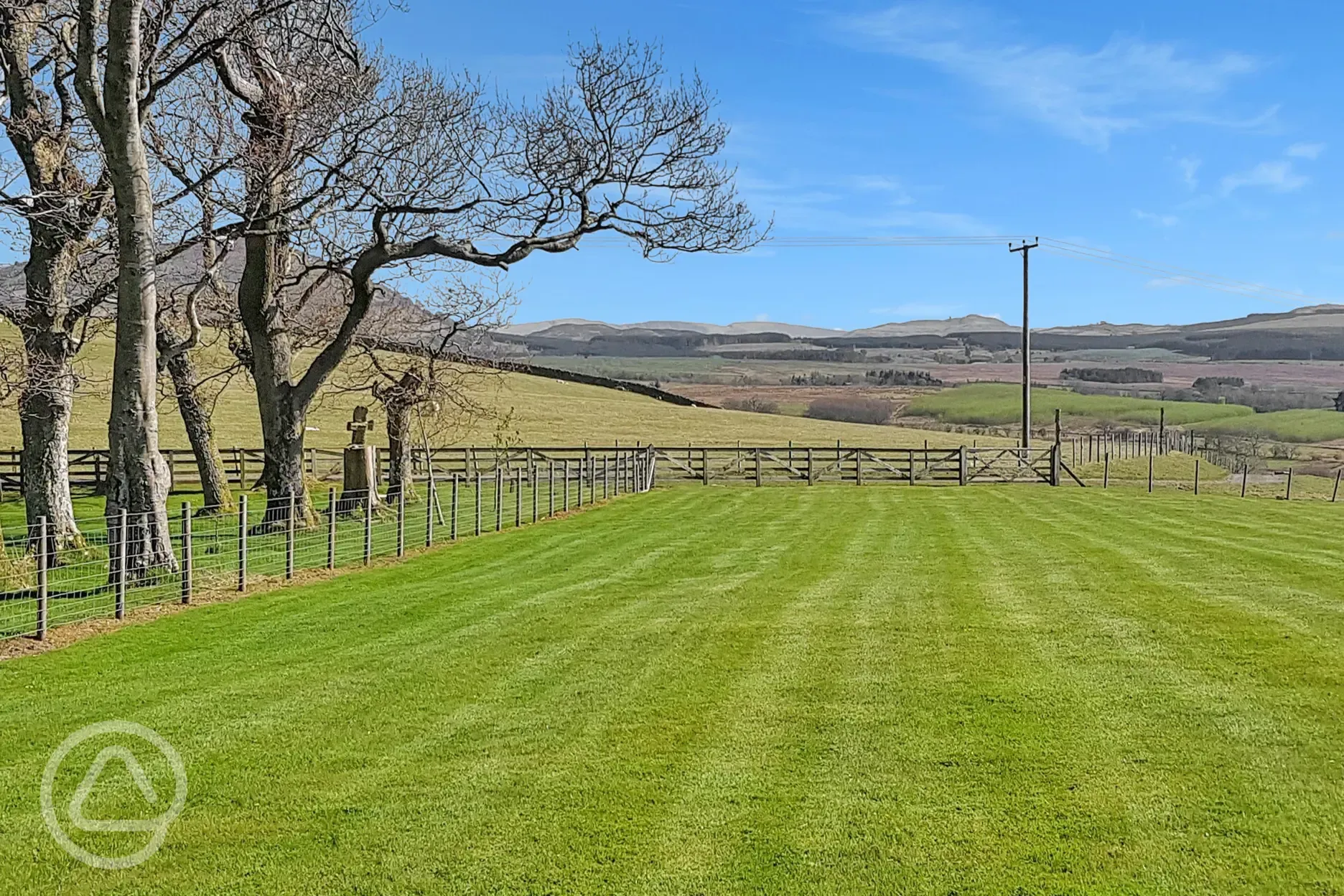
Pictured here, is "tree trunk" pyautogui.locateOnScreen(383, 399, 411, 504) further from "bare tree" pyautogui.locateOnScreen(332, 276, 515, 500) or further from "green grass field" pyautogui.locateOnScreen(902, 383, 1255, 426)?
"green grass field" pyautogui.locateOnScreen(902, 383, 1255, 426)

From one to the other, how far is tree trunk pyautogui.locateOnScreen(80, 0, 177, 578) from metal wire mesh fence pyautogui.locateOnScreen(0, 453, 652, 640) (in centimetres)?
18

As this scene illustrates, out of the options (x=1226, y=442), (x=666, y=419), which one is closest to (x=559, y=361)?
(x=666, y=419)

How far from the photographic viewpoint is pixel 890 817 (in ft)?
18.6

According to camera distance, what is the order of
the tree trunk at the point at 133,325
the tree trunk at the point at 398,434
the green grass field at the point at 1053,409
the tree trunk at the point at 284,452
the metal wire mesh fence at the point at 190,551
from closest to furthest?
the metal wire mesh fence at the point at 190,551 → the tree trunk at the point at 133,325 → the tree trunk at the point at 284,452 → the tree trunk at the point at 398,434 → the green grass field at the point at 1053,409

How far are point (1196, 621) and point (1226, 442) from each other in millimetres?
57952

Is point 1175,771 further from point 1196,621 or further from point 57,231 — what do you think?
point 57,231

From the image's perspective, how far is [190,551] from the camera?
42.2 ft

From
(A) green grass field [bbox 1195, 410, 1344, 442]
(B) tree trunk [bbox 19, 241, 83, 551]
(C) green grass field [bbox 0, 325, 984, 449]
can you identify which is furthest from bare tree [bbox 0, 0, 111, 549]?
(A) green grass field [bbox 1195, 410, 1344, 442]

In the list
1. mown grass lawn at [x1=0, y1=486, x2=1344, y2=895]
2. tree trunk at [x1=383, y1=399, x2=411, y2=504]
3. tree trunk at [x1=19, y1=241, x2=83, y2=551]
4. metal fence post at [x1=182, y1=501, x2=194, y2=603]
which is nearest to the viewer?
mown grass lawn at [x1=0, y1=486, x2=1344, y2=895]

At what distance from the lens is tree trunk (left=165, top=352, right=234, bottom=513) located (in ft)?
77.3

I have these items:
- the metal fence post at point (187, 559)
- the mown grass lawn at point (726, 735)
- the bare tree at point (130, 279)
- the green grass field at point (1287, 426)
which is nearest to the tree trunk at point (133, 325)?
the bare tree at point (130, 279)

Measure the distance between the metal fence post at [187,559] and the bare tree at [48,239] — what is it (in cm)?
389

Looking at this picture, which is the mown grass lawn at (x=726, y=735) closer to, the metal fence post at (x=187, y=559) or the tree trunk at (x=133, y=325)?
the metal fence post at (x=187, y=559)

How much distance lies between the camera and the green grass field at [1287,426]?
223ft
